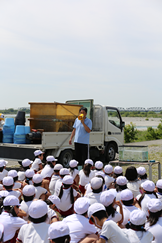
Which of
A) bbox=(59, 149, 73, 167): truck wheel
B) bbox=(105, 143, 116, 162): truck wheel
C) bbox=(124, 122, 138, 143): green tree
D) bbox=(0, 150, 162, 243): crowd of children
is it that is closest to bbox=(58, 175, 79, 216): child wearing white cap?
bbox=(0, 150, 162, 243): crowd of children

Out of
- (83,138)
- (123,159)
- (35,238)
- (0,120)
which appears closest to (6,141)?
(0,120)

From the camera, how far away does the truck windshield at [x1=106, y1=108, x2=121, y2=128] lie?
12108 millimetres

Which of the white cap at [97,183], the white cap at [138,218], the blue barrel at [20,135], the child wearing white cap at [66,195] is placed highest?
the blue barrel at [20,135]

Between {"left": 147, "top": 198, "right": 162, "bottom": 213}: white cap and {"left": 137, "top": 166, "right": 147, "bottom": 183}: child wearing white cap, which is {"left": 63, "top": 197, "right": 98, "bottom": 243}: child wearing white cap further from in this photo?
{"left": 137, "top": 166, "right": 147, "bottom": 183}: child wearing white cap

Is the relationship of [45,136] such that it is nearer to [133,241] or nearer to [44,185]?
[44,185]

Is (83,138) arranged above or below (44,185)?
above

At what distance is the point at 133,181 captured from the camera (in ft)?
18.7

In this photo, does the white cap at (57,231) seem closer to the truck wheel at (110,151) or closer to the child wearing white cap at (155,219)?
the child wearing white cap at (155,219)

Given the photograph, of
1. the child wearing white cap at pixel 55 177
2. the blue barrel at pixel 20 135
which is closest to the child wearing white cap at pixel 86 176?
the child wearing white cap at pixel 55 177

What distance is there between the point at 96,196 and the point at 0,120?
8.39 meters

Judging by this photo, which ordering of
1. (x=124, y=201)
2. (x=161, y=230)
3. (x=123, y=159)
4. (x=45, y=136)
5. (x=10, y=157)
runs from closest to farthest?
(x=161, y=230)
(x=124, y=201)
(x=123, y=159)
(x=45, y=136)
(x=10, y=157)

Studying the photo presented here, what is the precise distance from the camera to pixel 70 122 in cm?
1084

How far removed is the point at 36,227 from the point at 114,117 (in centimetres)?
953

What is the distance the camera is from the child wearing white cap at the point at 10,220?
3.51m
